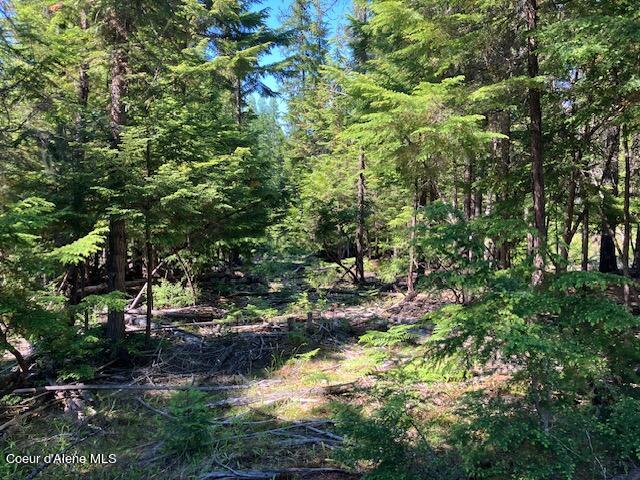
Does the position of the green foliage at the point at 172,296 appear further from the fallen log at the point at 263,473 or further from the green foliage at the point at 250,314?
the fallen log at the point at 263,473

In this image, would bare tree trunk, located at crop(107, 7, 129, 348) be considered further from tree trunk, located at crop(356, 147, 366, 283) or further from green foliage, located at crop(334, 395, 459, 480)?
tree trunk, located at crop(356, 147, 366, 283)

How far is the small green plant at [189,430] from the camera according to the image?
5098 mm

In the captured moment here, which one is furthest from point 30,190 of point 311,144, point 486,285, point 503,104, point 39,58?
point 311,144

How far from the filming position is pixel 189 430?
5109mm

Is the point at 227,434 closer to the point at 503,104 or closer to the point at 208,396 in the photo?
the point at 208,396

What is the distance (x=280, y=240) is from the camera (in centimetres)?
1838

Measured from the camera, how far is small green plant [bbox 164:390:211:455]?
5.10 metres

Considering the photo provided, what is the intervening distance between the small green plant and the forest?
0.09 ft

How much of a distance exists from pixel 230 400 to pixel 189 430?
1.83 metres

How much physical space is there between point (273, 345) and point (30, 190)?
216 inches

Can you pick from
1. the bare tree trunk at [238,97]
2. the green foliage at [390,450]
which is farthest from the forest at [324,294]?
the bare tree trunk at [238,97]

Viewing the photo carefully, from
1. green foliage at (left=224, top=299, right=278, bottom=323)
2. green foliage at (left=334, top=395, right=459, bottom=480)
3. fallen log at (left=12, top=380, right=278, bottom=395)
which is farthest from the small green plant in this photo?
green foliage at (left=224, top=299, right=278, bottom=323)

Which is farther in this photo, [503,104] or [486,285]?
[503,104]

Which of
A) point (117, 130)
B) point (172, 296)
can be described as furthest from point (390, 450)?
point (172, 296)
